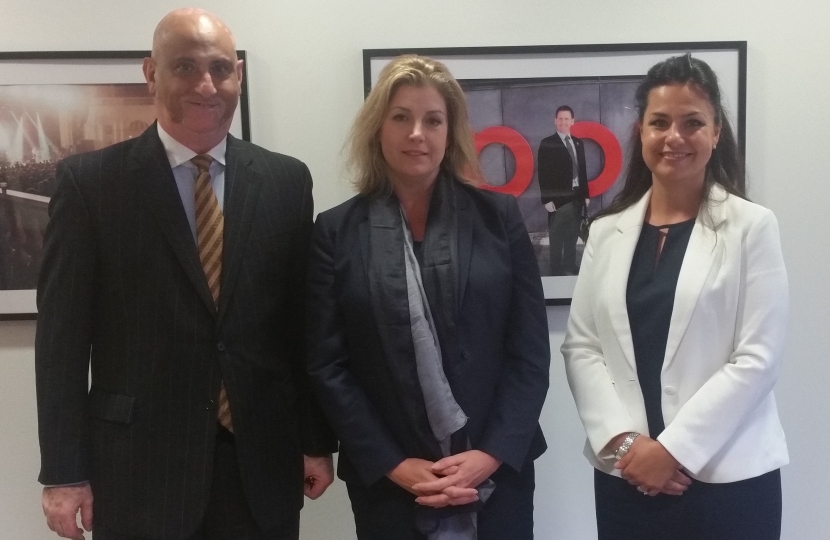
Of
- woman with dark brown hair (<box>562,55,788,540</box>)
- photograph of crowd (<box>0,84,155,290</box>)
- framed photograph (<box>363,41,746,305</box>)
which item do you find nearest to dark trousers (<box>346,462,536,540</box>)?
woman with dark brown hair (<box>562,55,788,540</box>)

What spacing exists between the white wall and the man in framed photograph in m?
0.21

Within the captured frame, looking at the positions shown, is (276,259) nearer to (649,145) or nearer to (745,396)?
(649,145)

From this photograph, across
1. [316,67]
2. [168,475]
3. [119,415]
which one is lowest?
[168,475]

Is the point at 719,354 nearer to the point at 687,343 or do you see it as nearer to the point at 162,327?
the point at 687,343

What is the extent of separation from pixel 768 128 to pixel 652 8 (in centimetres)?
58

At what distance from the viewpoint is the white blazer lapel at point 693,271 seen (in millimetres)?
1352

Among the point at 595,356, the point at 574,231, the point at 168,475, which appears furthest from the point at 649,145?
the point at 168,475

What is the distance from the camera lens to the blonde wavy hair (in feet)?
4.73

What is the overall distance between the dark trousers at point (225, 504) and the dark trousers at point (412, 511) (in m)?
0.26

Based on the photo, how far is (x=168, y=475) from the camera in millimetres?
1334

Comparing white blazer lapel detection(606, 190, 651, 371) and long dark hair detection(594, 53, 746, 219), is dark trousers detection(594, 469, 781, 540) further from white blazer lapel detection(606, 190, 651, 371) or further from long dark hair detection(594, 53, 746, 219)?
long dark hair detection(594, 53, 746, 219)

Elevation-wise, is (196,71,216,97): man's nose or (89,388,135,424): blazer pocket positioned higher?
(196,71,216,97): man's nose

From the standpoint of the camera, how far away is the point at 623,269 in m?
1.46

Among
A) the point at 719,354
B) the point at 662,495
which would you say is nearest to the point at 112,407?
the point at 662,495
